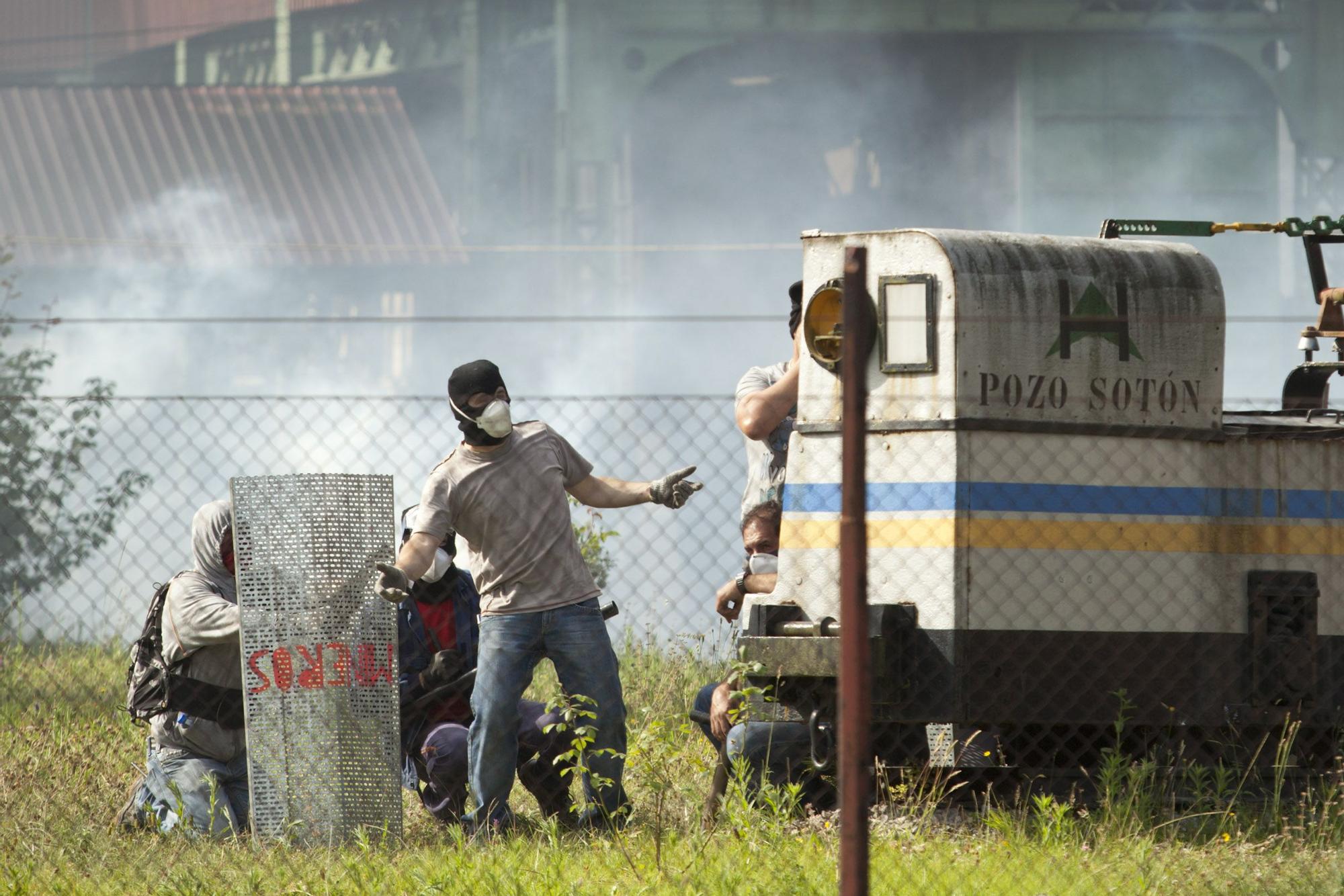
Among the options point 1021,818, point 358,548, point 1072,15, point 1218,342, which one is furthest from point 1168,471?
point 1072,15

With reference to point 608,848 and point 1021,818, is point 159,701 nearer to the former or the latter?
point 608,848

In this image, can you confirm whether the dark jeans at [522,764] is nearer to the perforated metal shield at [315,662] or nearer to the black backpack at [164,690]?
the perforated metal shield at [315,662]

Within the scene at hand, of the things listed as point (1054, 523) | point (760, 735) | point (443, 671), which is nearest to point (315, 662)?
point (443, 671)

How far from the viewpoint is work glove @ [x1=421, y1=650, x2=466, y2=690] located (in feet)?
20.5

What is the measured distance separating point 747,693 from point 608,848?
2.40 feet

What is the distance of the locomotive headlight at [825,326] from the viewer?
5555 mm

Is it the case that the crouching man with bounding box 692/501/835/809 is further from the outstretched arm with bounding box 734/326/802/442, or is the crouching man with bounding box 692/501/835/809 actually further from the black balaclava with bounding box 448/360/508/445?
the black balaclava with bounding box 448/360/508/445

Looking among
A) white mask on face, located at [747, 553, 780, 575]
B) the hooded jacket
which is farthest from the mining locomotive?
the hooded jacket

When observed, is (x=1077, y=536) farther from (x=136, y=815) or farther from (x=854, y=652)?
(x=136, y=815)

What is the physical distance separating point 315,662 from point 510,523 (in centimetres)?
89

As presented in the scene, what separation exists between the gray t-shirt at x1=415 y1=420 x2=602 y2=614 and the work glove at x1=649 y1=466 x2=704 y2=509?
1.15 feet

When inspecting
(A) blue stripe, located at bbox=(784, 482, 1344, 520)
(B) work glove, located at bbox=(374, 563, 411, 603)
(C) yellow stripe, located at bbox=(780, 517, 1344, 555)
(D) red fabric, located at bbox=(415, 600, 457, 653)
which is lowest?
(D) red fabric, located at bbox=(415, 600, 457, 653)

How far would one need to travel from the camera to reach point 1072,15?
2391 centimetres

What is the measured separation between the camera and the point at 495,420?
19.0 feet
